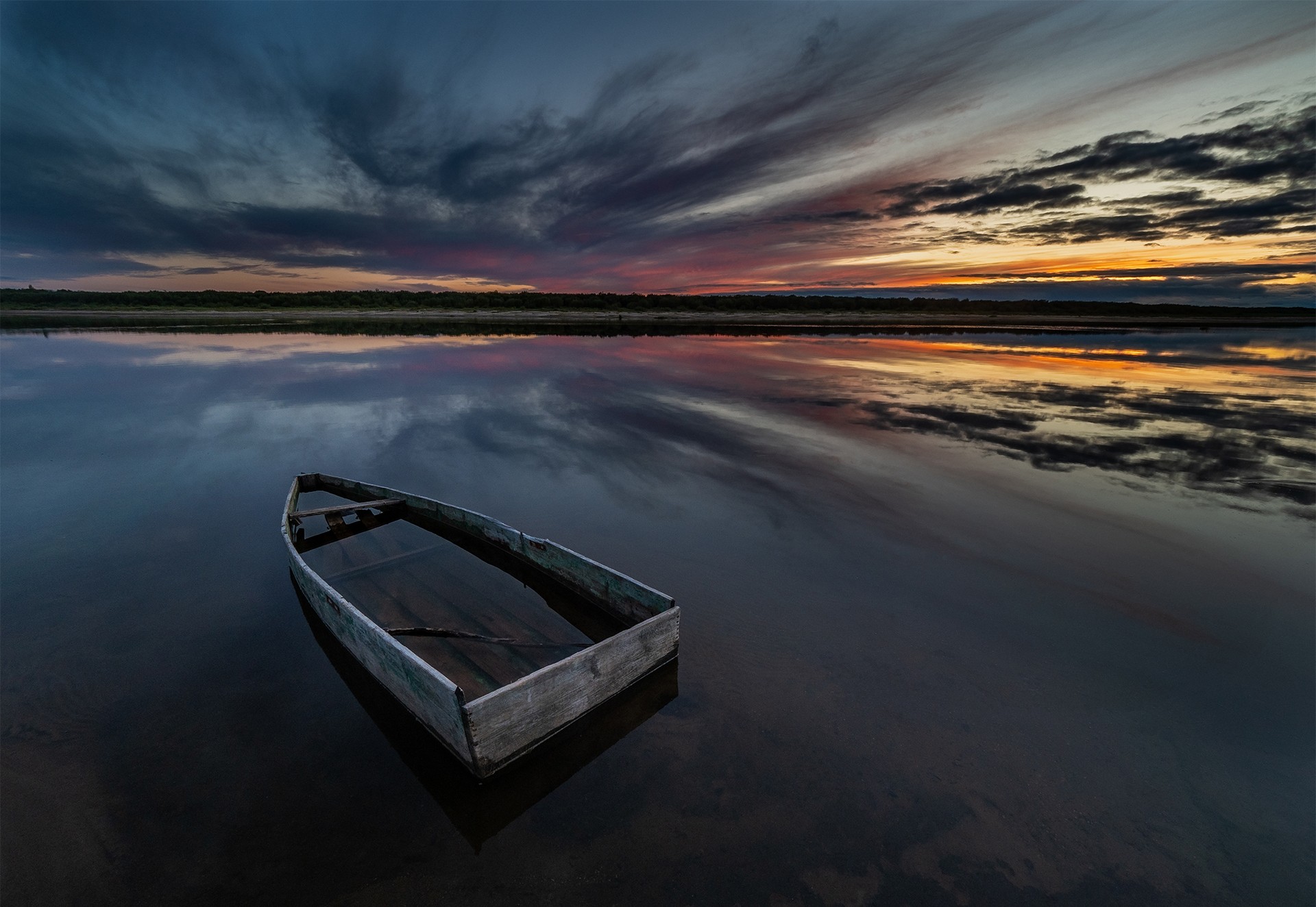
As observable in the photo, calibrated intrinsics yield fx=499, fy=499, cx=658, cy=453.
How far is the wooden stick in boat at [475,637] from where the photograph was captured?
625cm

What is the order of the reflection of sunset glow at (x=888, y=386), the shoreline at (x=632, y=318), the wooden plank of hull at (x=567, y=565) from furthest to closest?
the shoreline at (x=632, y=318) < the reflection of sunset glow at (x=888, y=386) < the wooden plank of hull at (x=567, y=565)

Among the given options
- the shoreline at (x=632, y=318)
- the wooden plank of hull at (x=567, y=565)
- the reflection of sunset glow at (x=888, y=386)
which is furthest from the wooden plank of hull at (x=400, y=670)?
the shoreline at (x=632, y=318)

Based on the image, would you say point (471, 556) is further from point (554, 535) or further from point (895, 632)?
point (895, 632)

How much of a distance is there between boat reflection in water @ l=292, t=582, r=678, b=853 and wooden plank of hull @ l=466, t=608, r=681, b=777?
6.8 inches

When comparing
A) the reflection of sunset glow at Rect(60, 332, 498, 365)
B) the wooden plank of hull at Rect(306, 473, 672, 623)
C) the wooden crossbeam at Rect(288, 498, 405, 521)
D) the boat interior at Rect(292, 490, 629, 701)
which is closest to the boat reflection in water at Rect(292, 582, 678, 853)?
the boat interior at Rect(292, 490, 629, 701)

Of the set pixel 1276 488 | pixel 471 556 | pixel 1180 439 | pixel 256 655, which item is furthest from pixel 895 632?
pixel 1180 439

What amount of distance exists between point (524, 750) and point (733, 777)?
200 cm

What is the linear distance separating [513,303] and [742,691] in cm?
9702

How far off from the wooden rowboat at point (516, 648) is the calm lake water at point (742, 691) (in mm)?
362

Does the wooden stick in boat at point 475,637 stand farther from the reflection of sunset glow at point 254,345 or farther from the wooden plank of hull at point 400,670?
the reflection of sunset glow at point 254,345

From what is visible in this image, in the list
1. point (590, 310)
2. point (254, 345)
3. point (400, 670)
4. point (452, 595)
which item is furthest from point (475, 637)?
point (590, 310)

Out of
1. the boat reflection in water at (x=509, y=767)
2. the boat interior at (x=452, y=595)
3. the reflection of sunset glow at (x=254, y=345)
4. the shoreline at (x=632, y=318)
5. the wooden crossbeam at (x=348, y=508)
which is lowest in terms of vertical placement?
the boat reflection in water at (x=509, y=767)

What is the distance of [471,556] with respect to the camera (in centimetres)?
870

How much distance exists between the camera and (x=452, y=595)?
24.4ft
